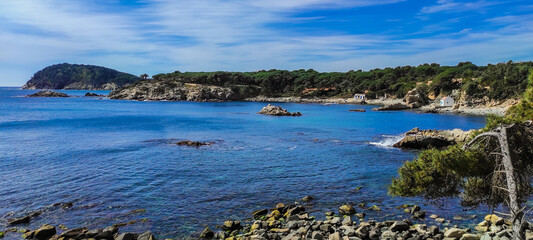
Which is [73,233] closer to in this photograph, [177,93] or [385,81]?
[385,81]

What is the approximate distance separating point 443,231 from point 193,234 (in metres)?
11.5

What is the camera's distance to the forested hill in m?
97.4

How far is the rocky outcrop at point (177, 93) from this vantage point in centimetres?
16525

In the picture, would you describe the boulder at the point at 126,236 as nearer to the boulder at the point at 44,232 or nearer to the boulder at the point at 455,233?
the boulder at the point at 44,232

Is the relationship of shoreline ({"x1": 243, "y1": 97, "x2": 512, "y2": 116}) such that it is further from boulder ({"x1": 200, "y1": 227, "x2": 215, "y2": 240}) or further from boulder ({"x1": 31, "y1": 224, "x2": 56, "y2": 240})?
boulder ({"x1": 31, "y1": 224, "x2": 56, "y2": 240})

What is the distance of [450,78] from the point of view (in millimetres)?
118750

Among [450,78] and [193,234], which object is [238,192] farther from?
[450,78]

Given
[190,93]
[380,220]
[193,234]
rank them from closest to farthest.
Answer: [193,234], [380,220], [190,93]

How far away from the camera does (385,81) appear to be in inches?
5999

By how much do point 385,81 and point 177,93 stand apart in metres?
98.6

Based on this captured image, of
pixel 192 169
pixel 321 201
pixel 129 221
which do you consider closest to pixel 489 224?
pixel 321 201

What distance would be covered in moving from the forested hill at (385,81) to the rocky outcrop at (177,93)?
7.80ft

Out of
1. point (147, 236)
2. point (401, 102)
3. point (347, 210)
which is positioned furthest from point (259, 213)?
point (401, 102)

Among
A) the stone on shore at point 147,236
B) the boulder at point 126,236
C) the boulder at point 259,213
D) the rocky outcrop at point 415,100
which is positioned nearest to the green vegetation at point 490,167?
the boulder at point 259,213
